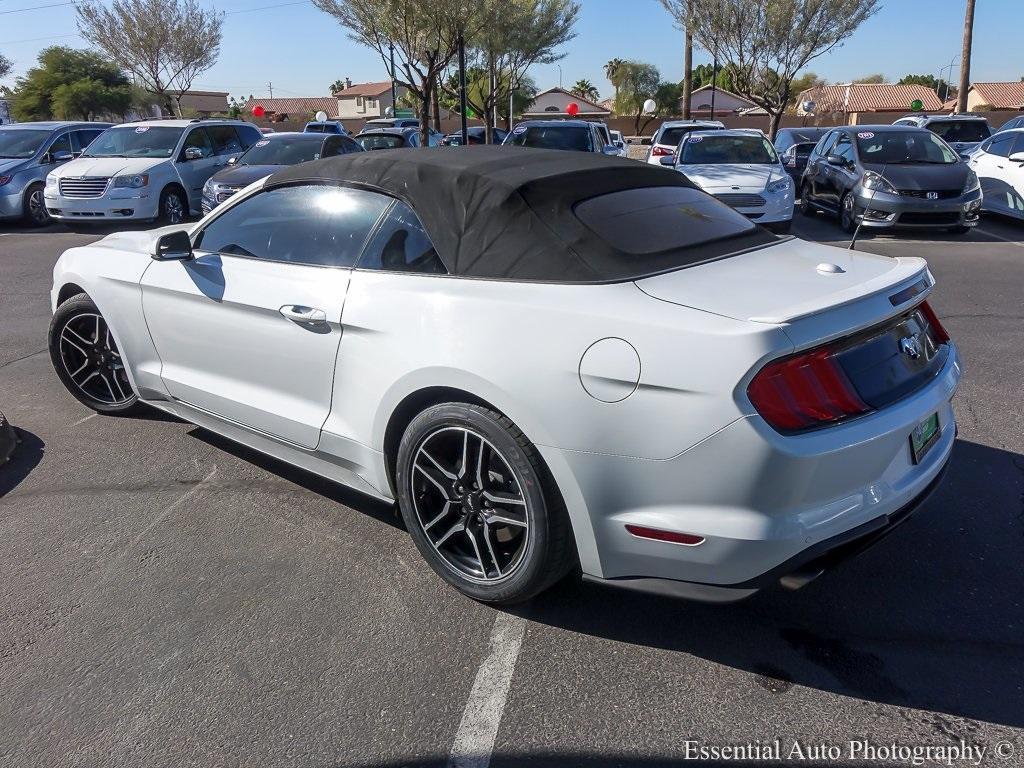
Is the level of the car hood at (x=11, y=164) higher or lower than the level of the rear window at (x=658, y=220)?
higher

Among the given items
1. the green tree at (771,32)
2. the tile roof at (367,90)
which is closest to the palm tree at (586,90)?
the tile roof at (367,90)

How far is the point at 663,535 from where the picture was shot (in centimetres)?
256

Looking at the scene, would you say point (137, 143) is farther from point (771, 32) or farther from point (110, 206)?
point (771, 32)

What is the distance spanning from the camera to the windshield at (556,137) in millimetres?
15211

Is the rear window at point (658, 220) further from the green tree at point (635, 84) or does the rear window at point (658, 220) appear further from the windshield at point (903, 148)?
the green tree at point (635, 84)

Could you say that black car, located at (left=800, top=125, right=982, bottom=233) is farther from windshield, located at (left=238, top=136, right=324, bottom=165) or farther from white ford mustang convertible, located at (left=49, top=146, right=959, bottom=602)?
white ford mustang convertible, located at (left=49, top=146, right=959, bottom=602)

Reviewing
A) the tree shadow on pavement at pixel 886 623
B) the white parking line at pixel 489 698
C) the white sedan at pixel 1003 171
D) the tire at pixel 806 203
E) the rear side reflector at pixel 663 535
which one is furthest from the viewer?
the tire at pixel 806 203

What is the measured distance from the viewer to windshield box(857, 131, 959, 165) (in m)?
12.1

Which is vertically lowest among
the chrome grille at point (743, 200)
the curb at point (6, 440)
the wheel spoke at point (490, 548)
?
the curb at point (6, 440)

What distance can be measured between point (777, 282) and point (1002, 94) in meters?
79.7

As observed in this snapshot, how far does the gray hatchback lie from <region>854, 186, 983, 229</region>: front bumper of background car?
13424 mm

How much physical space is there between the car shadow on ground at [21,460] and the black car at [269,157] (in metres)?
8.42

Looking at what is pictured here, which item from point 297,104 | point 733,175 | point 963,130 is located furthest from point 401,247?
point 297,104

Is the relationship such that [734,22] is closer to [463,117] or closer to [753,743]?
[463,117]
